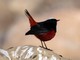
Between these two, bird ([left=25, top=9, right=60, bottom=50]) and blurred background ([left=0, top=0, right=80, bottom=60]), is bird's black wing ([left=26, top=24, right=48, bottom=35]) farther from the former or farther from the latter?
blurred background ([left=0, top=0, right=80, bottom=60])

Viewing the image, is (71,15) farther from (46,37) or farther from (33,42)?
(46,37)

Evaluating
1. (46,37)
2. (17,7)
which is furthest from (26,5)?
(46,37)

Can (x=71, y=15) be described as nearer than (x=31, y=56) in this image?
No

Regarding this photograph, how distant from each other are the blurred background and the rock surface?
0.28 meters

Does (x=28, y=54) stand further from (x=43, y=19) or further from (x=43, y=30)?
(x=43, y=19)

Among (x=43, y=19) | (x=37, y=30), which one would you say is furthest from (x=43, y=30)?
(x=43, y=19)

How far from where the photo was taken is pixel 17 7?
1397mm

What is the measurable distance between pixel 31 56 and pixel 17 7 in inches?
17.6

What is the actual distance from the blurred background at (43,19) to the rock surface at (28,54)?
284mm

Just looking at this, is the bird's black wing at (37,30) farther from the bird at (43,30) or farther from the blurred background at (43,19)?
the blurred background at (43,19)

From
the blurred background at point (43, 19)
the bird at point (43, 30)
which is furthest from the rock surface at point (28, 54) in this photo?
the blurred background at point (43, 19)

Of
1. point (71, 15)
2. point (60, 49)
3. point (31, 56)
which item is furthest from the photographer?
point (71, 15)

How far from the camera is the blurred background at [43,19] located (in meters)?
1.30

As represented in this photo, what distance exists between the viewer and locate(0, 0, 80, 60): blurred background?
4.25 ft
